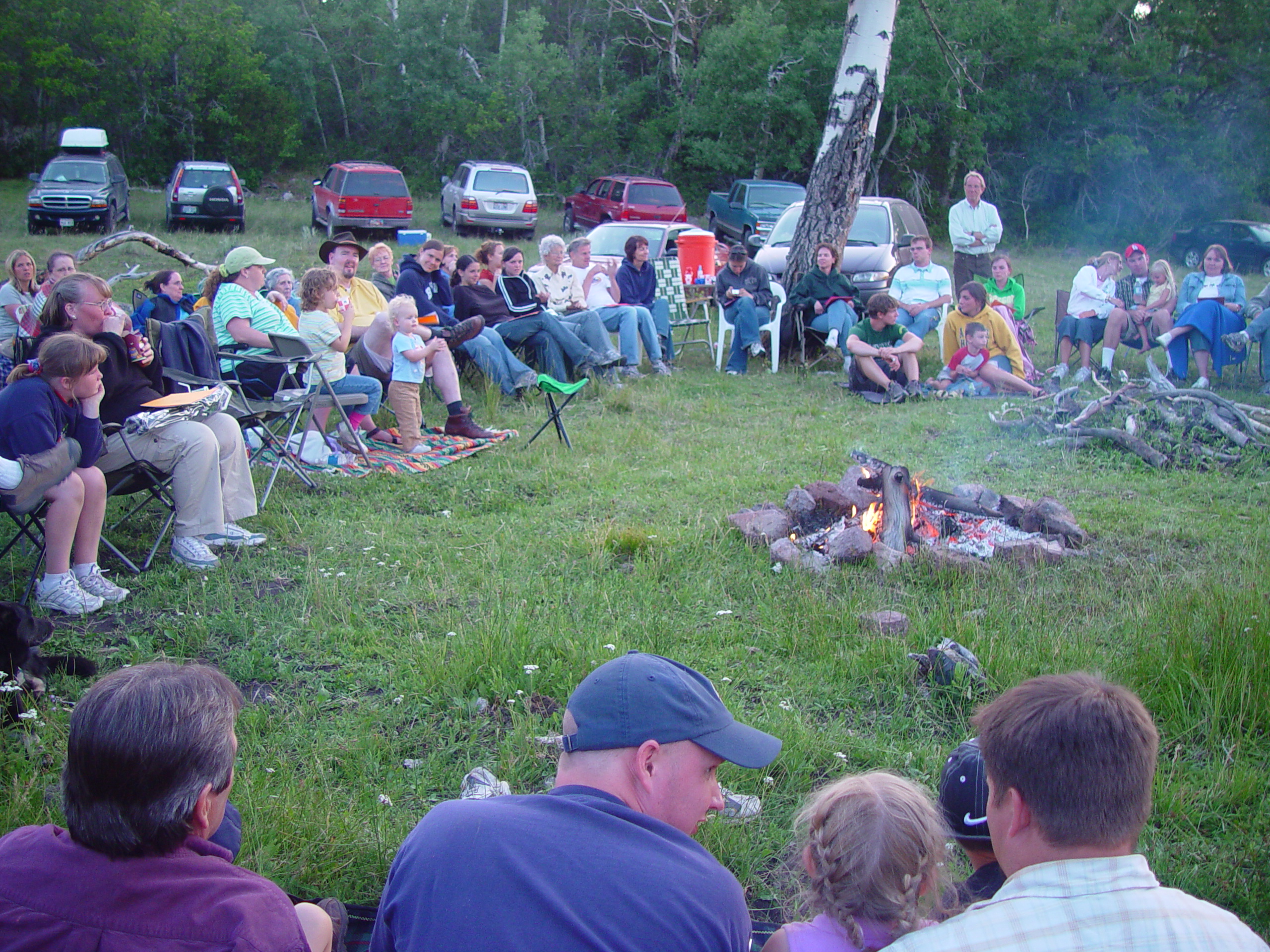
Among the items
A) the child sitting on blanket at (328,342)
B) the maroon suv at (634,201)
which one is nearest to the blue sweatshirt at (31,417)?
the child sitting on blanket at (328,342)

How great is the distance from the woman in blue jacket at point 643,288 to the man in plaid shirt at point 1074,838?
797 centimetres

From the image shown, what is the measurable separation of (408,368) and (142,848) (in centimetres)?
525

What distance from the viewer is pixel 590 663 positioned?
10.8 ft

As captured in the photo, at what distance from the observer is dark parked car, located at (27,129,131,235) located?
55.0ft

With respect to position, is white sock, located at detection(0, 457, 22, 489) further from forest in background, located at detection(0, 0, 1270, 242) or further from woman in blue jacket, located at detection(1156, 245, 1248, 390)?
forest in background, located at detection(0, 0, 1270, 242)

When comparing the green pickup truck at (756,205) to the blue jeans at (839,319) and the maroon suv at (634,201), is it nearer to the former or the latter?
the maroon suv at (634,201)

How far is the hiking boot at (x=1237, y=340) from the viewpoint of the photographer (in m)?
8.05

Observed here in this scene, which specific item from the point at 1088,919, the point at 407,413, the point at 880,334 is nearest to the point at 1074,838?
the point at 1088,919

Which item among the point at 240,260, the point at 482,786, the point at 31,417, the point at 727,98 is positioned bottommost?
the point at 482,786

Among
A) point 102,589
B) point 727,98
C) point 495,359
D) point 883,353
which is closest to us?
point 102,589

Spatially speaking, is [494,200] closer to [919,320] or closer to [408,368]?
[919,320]

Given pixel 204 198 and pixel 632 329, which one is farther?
pixel 204 198

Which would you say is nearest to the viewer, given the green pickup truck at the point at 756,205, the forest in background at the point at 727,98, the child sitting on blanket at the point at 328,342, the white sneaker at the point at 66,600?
the white sneaker at the point at 66,600

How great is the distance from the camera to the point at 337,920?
206 cm
